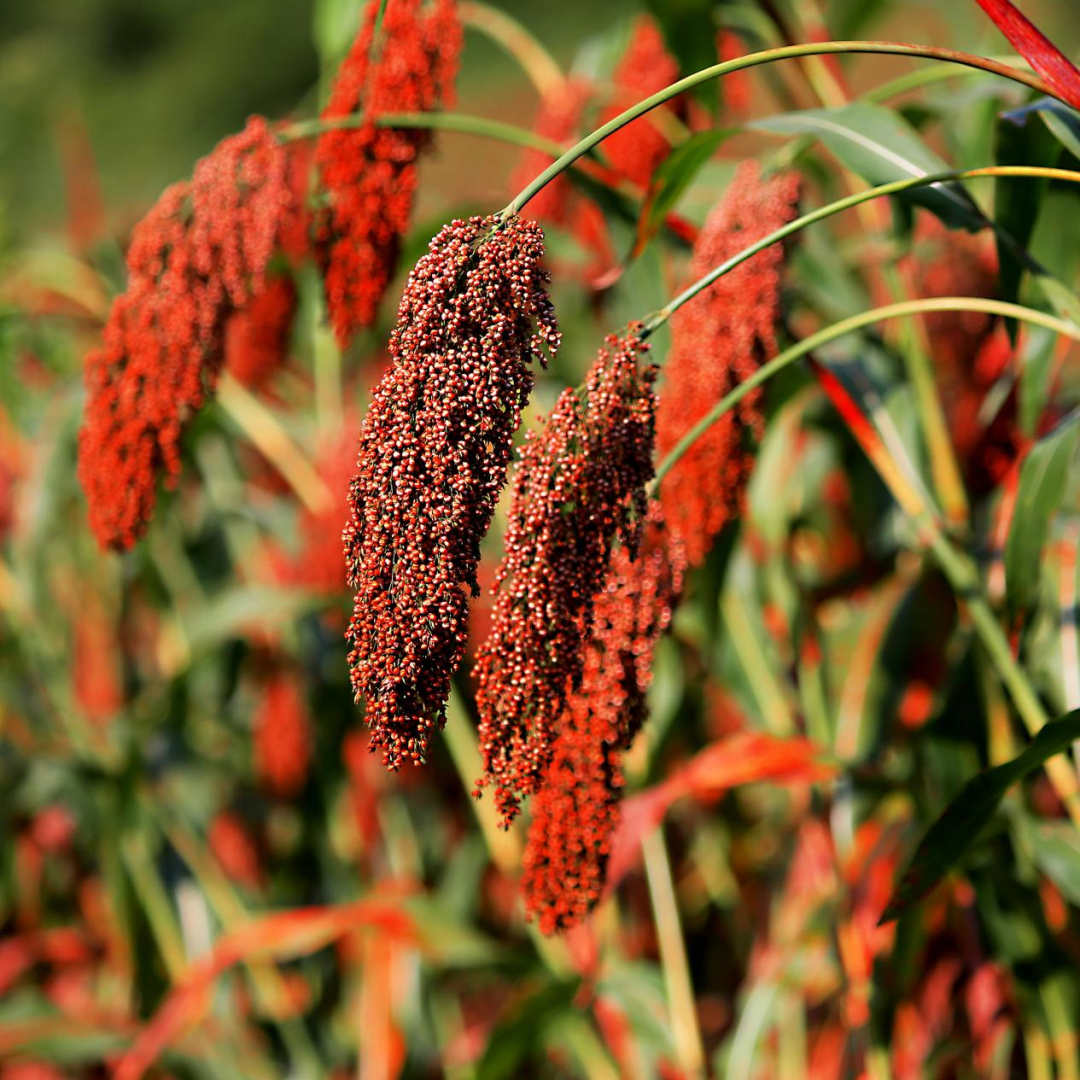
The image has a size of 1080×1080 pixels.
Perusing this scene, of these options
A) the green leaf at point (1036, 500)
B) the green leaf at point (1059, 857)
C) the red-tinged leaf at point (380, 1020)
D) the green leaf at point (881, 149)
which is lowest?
the green leaf at point (1059, 857)

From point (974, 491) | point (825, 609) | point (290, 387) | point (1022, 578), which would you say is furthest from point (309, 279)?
point (1022, 578)

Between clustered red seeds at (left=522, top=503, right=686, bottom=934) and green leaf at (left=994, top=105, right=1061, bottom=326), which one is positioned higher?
green leaf at (left=994, top=105, right=1061, bottom=326)

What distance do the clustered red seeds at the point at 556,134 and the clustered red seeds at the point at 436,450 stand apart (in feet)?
3.80

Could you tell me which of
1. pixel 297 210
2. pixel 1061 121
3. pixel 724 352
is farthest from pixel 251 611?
pixel 1061 121

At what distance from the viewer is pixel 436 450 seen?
85 cm

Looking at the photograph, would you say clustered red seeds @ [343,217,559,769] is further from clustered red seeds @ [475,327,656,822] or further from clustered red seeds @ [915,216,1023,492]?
clustered red seeds @ [915,216,1023,492]

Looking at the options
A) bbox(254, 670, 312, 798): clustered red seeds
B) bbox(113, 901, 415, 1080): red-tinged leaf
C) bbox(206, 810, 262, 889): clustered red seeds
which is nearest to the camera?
bbox(113, 901, 415, 1080): red-tinged leaf

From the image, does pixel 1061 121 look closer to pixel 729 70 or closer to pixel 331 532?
pixel 729 70

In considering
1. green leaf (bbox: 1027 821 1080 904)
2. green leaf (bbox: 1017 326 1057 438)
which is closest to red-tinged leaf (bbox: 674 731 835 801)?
green leaf (bbox: 1027 821 1080 904)

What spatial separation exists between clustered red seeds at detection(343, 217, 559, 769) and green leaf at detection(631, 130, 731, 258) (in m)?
0.40

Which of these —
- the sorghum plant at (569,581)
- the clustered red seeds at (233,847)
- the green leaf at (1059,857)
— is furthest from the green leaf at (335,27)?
the clustered red seeds at (233,847)

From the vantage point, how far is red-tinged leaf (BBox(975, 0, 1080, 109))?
90cm

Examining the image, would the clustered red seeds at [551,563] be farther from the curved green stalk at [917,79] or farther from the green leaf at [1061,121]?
the curved green stalk at [917,79]

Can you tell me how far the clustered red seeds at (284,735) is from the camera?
91.5 inches
